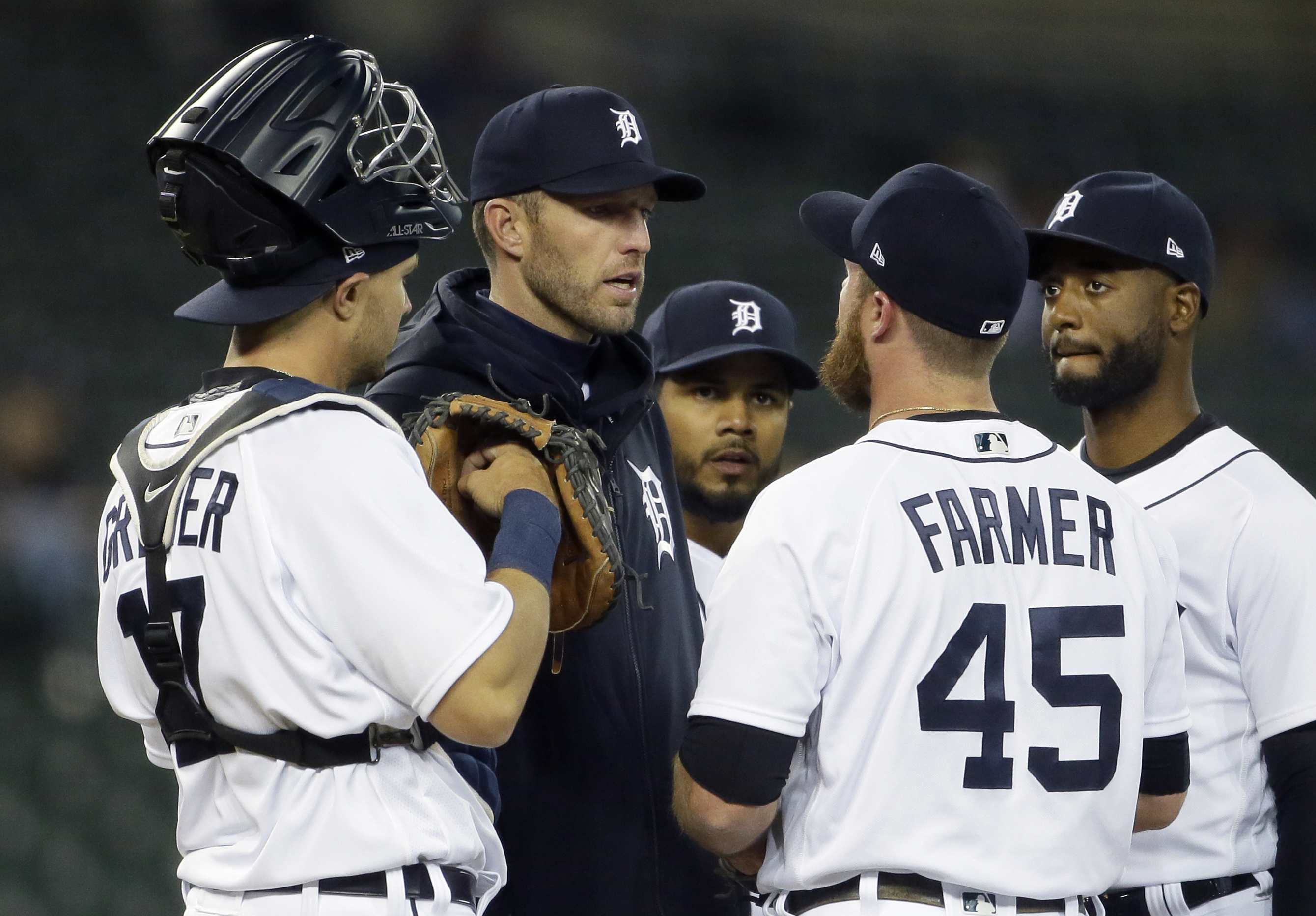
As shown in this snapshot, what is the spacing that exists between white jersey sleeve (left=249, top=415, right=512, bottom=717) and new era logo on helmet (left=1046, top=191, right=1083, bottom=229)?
1.68 metres

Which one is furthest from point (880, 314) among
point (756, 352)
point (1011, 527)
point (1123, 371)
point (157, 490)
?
point (756, 352)

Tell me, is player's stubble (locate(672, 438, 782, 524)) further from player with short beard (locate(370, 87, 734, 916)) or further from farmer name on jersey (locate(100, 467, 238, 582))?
farmer name on jersey (locate(100, 467, 238, 582))

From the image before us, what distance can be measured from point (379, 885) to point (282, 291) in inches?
36.0

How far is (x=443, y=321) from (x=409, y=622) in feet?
3.07

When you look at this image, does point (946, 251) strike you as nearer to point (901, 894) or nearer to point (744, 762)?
point (744, 762)

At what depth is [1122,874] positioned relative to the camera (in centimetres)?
278

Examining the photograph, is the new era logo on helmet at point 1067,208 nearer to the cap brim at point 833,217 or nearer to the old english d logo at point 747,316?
the cap brim at point 833,217

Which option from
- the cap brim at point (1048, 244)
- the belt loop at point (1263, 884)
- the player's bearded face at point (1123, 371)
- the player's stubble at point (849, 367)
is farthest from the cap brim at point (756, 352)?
the belt loop at point (1263, 884)

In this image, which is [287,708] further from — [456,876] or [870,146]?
[870,146]

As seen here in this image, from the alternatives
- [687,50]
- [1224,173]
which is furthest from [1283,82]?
[687,50]

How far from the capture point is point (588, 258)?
2865 mm

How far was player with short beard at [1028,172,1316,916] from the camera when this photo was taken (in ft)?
8.98

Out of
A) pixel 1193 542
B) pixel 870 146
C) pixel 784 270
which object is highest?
pixel 1193 542

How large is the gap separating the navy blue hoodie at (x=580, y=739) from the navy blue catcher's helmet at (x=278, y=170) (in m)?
0.40
